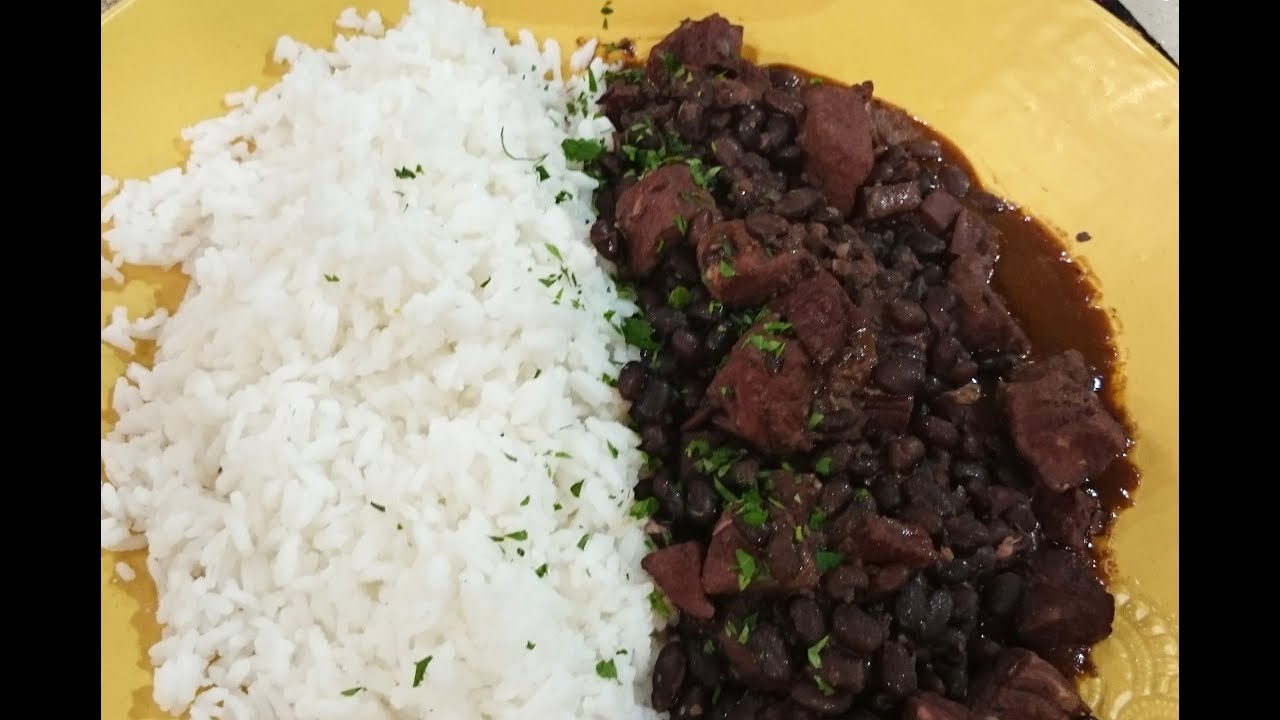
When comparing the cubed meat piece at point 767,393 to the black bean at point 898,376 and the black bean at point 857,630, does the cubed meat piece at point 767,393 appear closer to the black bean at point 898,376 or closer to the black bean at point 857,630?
the black bean at point 898,376

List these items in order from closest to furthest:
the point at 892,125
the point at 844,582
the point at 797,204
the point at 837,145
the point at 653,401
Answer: the point at 844,582 < the point at 653,401 < the point at 797,204 < the point at 837,145 < the point at 892,125

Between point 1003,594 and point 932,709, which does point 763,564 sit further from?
point 1003,594

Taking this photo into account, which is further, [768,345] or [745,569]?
[768,345]

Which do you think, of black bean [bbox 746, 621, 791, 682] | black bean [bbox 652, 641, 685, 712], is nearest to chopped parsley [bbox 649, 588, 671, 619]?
black bean [bbox 652, 641, 685, 712]

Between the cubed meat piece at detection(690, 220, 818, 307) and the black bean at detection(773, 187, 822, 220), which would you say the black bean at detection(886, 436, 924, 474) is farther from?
the black bean at detection(773, 187, 822, 220)

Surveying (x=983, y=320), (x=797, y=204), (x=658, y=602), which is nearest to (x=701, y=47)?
(x=797, y=204)
